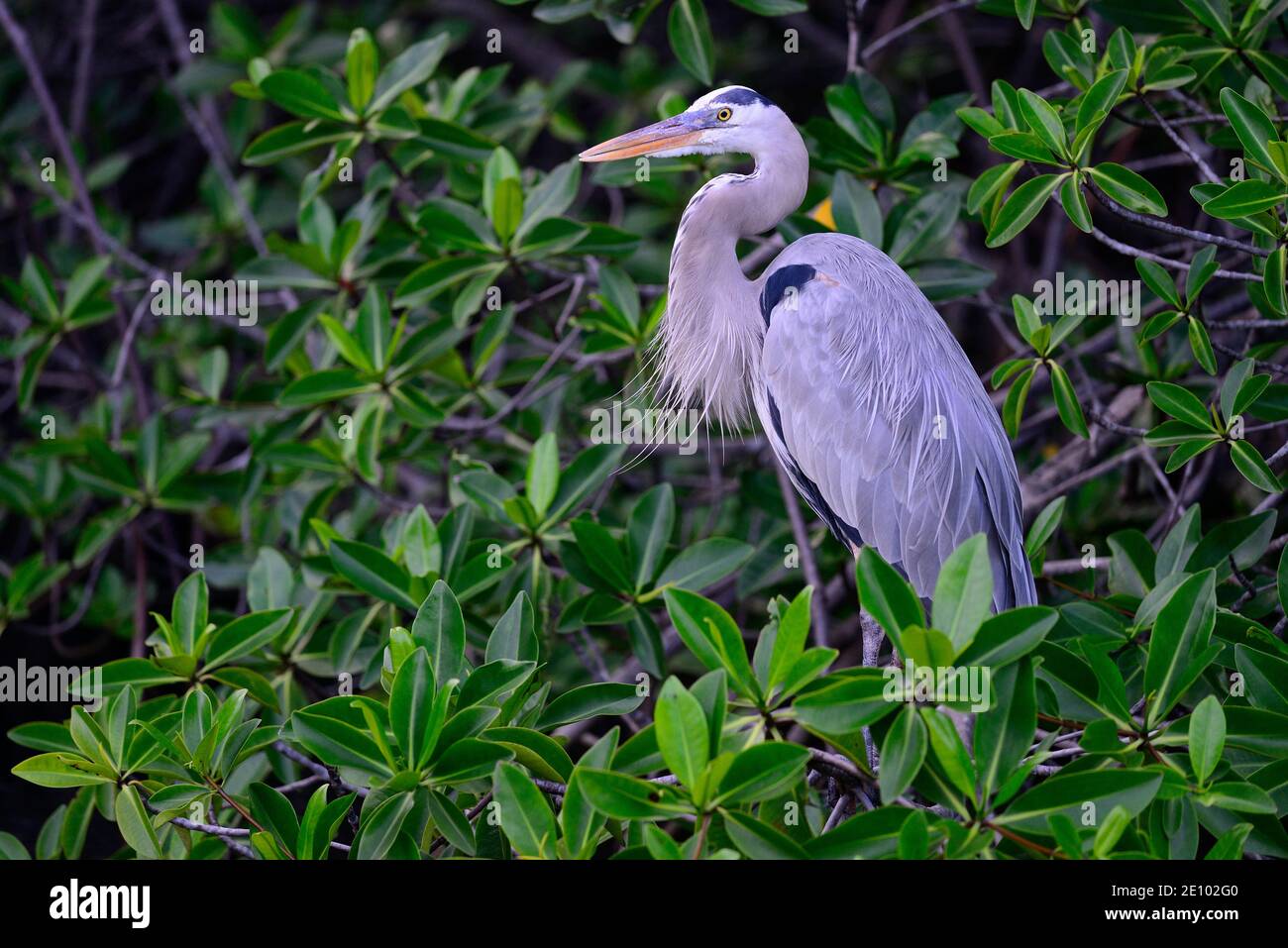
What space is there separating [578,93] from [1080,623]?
13.7 ft

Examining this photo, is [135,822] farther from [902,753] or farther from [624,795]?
[902,753]

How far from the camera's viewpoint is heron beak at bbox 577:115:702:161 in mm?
2799

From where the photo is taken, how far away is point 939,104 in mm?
3168

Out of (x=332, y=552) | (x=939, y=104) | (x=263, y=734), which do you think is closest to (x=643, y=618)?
(x=332, y=552)

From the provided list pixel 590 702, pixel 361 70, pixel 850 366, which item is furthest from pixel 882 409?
pixel 361 70

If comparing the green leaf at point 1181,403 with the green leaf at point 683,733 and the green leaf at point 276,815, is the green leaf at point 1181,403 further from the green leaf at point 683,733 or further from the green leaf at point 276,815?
the green leaf at point 276,815

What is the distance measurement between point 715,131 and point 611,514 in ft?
4.14

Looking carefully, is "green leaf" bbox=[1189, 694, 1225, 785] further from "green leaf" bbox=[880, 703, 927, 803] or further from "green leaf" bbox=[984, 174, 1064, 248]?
"green leaf" bbox=[984, 174, 1064, 248]

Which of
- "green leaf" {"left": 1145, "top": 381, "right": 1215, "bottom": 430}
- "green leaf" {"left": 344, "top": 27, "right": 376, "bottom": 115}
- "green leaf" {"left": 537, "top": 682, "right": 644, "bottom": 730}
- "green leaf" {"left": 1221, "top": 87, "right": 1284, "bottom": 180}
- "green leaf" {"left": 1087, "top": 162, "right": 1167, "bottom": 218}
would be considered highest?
"green leaf" {"left": 344, "top": 27, "right": 376, "bottom": 115}

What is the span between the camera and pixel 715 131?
2.78 metres

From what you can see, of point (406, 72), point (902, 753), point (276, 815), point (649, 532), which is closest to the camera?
point (902, 753)

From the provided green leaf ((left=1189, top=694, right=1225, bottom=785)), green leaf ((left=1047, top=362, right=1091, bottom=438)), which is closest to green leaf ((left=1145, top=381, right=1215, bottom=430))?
green leaf ((left=1047, top=362, right=1091, bottom=438))

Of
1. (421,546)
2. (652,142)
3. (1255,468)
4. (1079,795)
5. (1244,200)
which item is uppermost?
(652,142)
